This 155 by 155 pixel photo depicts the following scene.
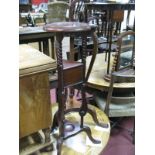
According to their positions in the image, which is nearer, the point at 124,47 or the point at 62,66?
the point at 62,66

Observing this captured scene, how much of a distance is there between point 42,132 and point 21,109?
0.33 meters

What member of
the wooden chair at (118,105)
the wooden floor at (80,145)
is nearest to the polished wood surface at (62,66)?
the wooden floor at (80,145)

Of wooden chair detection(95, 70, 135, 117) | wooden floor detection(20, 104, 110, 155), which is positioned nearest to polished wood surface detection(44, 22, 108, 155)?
wooden floor detection(20, 104, 110, 155)

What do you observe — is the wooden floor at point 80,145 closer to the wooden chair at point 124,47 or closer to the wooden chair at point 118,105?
the wooden chair at point 118,105

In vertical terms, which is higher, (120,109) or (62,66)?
(62,66)

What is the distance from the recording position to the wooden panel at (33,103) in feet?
3.37

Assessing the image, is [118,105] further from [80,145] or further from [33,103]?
[33,103]

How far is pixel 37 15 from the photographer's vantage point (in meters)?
3.43

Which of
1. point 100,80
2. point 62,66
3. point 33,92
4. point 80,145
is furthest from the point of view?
point 100,80

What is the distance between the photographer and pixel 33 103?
1.08 meters

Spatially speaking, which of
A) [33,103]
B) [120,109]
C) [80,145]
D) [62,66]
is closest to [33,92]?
[33,103]
